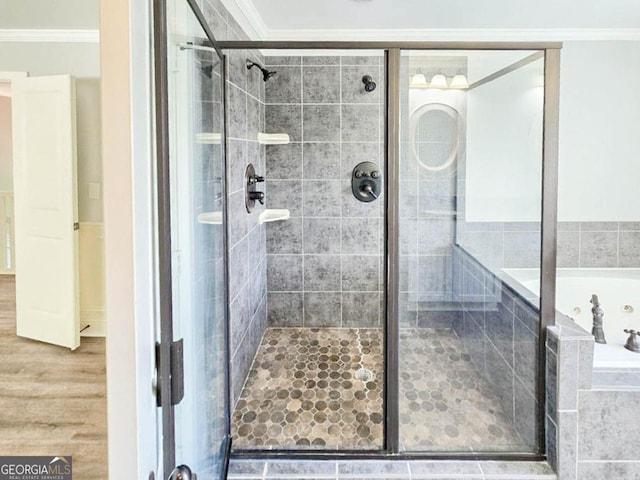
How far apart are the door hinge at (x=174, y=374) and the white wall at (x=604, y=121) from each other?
3171 mm

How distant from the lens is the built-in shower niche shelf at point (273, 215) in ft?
9.96

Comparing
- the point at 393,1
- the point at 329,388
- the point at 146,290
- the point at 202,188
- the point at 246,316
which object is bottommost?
the point at 329,388

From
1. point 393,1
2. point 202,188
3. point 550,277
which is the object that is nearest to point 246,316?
point 202,188

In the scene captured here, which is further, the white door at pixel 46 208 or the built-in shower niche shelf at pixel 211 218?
the white door at pixel 46 208

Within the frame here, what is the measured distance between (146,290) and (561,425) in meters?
1.72

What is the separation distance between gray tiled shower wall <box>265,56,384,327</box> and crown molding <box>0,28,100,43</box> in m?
1.53

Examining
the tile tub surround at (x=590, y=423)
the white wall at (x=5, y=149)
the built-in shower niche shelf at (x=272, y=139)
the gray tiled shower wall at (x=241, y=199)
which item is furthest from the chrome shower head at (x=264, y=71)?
the white wall at (x=5, y=149)

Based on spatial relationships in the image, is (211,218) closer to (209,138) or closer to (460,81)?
(209,138)

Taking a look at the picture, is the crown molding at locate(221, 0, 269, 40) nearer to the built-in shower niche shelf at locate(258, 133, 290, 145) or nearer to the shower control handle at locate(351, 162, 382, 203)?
the built-in shower niche shelf at locate(258, 133, 290, 145)

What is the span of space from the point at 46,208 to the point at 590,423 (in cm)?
381

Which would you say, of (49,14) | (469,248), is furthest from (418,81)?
(49,14)

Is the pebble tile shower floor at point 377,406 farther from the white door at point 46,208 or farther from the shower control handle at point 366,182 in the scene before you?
the white door at point 46,208

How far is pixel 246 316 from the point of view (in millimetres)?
2605

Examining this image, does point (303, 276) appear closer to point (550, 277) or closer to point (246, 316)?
point (246, 316)
